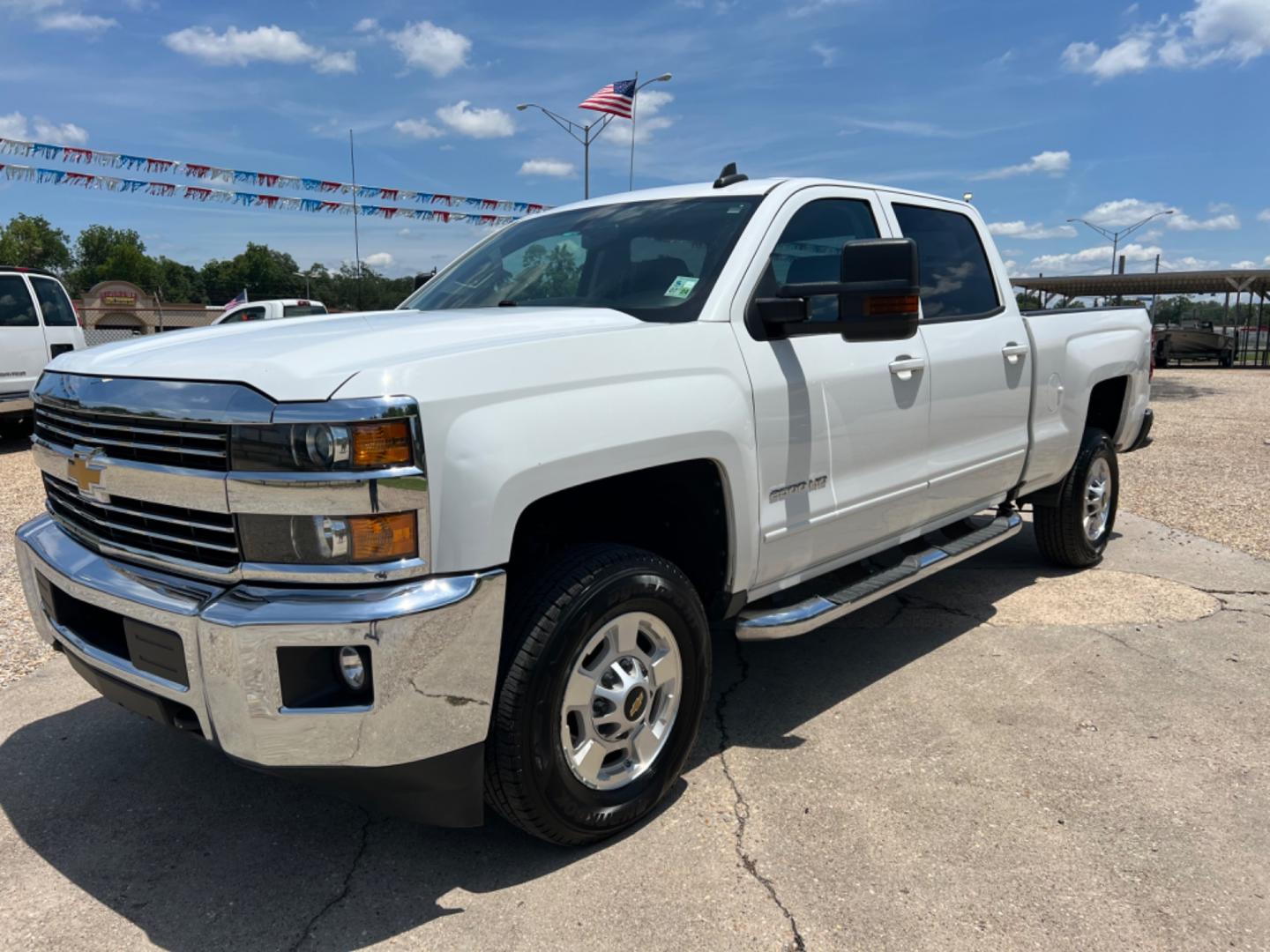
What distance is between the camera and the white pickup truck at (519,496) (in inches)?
85.0

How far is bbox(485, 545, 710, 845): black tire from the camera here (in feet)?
7.94

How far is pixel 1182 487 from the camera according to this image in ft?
28.2

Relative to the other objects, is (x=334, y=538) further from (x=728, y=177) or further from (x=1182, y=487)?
(x=1182, y=487)

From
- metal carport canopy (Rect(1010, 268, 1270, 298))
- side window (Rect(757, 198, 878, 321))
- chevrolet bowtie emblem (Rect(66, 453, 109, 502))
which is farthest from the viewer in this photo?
metal carport canopy (Rect(1010, 268, 1270, 298))

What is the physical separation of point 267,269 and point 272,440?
4282 inches

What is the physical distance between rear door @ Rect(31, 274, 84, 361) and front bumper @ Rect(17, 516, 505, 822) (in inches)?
435

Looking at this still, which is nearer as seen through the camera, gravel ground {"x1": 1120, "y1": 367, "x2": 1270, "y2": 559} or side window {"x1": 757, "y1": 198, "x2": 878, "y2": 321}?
side window {"x1": 757, "y1": 198, "x2": 878, "y2": 321}

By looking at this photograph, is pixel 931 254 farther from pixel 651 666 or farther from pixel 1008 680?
pixel 651 666

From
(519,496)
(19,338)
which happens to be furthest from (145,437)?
(19,338)

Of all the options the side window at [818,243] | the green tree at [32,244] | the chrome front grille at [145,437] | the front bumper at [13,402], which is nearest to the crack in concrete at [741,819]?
the side window at [818,243]

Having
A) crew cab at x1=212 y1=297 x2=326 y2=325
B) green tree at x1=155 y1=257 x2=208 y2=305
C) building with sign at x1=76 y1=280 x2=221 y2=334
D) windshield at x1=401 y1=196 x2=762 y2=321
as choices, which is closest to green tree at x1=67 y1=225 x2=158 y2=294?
green tree at x1=155 y1=257 x2=208 y2=305

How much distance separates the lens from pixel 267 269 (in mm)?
101250

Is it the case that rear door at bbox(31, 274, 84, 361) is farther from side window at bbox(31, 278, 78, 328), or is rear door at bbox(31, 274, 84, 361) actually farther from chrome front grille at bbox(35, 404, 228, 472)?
chrome front grille at bbox(35, 404, 228, 472)

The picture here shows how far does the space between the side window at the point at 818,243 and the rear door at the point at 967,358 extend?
0.88ft
